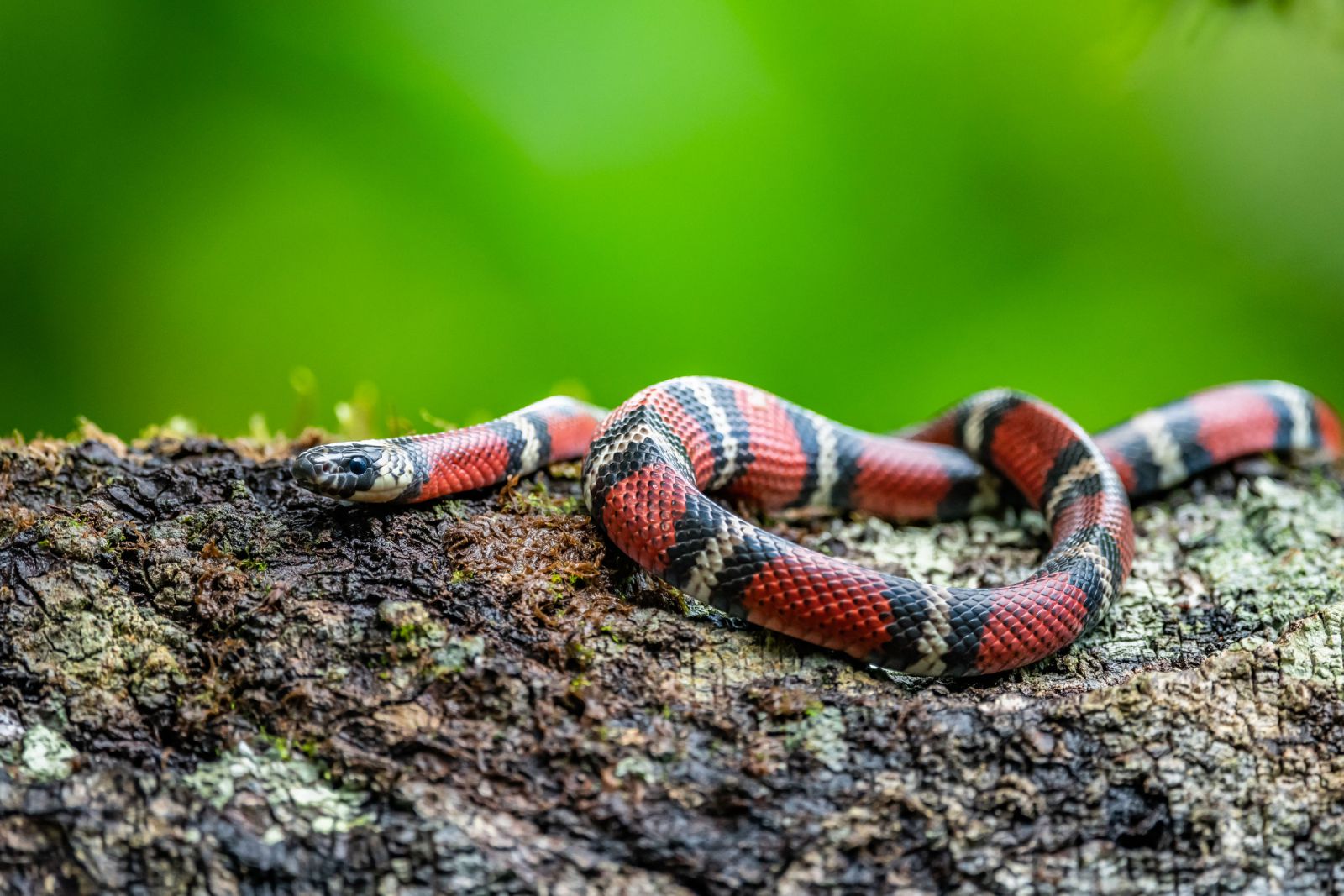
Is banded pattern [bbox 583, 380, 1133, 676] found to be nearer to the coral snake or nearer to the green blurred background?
the coral snake

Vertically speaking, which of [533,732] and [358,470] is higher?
[358,470]

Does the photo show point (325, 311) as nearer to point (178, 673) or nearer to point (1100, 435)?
point (178, 673)

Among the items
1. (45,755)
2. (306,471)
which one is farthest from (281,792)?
(306,471)

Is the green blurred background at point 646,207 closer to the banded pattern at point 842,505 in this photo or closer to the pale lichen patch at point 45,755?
the banded pattern at point 842,505

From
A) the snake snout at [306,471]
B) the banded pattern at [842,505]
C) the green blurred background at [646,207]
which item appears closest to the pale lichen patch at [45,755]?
the snake snout at [306,471]

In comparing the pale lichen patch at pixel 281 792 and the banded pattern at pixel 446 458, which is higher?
the banded pattern at pixel 446 458

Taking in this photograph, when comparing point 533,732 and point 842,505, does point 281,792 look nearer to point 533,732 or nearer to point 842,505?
point 533,732

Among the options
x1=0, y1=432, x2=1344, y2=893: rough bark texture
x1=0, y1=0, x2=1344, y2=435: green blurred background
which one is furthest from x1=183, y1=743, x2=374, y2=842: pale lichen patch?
x1=0, y1=0, x2=1344, y2=435: green blurred background
